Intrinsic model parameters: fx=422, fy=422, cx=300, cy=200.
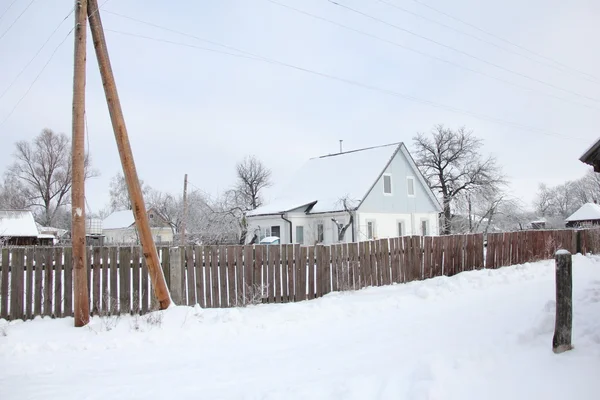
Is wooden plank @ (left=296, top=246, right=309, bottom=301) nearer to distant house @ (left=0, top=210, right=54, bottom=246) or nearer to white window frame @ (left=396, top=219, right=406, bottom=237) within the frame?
white window frame @ (left=396, top=219, right=406, bottom=237)

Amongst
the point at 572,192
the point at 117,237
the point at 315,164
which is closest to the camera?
the point at 315,164

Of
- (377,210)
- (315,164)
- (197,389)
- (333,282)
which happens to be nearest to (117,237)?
(315,164)

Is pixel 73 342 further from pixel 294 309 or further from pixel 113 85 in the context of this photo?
pixel 113 85

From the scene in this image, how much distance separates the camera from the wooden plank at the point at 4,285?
746cm

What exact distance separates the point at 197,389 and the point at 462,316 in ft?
15.9

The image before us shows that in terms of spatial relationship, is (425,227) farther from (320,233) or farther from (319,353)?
(319,353)

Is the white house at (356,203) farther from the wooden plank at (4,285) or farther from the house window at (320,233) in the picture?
the wooden plank at (4,285)

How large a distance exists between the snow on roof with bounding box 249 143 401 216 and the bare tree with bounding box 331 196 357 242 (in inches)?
8.9

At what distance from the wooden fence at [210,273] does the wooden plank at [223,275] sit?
2 cm

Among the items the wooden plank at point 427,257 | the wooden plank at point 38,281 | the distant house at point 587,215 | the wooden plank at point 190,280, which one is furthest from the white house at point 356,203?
the distant house at point 587,215

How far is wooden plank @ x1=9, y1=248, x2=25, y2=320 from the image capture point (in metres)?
7.49

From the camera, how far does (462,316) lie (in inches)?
292

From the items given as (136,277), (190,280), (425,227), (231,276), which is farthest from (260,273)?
(425,227)

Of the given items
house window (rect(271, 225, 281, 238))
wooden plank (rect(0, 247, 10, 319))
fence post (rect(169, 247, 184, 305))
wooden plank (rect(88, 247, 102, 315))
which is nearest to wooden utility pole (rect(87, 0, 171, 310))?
fence post (rect(169, 247, 184, 305))
